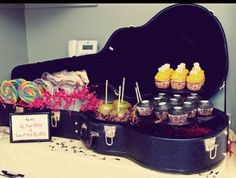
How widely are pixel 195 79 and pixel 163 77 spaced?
4.9 inches

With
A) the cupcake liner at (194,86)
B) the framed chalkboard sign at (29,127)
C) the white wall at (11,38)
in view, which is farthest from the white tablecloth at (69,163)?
the white wall at (11,38)

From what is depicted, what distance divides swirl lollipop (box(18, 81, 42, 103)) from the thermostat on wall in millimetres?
315

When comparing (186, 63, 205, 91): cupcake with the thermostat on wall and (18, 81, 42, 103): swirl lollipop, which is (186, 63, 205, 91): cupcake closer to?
the thermostat on wall

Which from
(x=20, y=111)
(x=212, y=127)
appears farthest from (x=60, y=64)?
(x=212, y=127)

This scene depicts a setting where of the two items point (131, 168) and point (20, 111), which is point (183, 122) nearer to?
point (131, 168)

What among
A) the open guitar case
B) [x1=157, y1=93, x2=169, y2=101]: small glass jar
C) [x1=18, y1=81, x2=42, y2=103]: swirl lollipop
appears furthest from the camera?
[x1=18, y1=81, x2=42, y2=103]: swirl lollipop

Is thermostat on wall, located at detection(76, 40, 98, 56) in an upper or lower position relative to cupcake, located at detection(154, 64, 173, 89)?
upper

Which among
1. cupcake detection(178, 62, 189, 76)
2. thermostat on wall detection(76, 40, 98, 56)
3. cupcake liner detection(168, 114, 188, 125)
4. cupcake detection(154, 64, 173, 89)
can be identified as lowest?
cupcake liner detection(168, 114, 188, 125)

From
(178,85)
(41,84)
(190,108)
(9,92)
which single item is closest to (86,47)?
(41,84)

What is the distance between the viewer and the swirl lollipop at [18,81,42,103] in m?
1.40

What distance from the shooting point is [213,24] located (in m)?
1.32

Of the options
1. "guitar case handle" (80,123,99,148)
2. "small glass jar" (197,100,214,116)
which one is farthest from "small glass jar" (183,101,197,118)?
"guitar case handle" (80,123,99,148)

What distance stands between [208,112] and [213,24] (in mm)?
351

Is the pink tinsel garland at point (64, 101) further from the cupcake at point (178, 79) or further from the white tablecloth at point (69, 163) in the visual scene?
the cupcake at point (178, 79)
